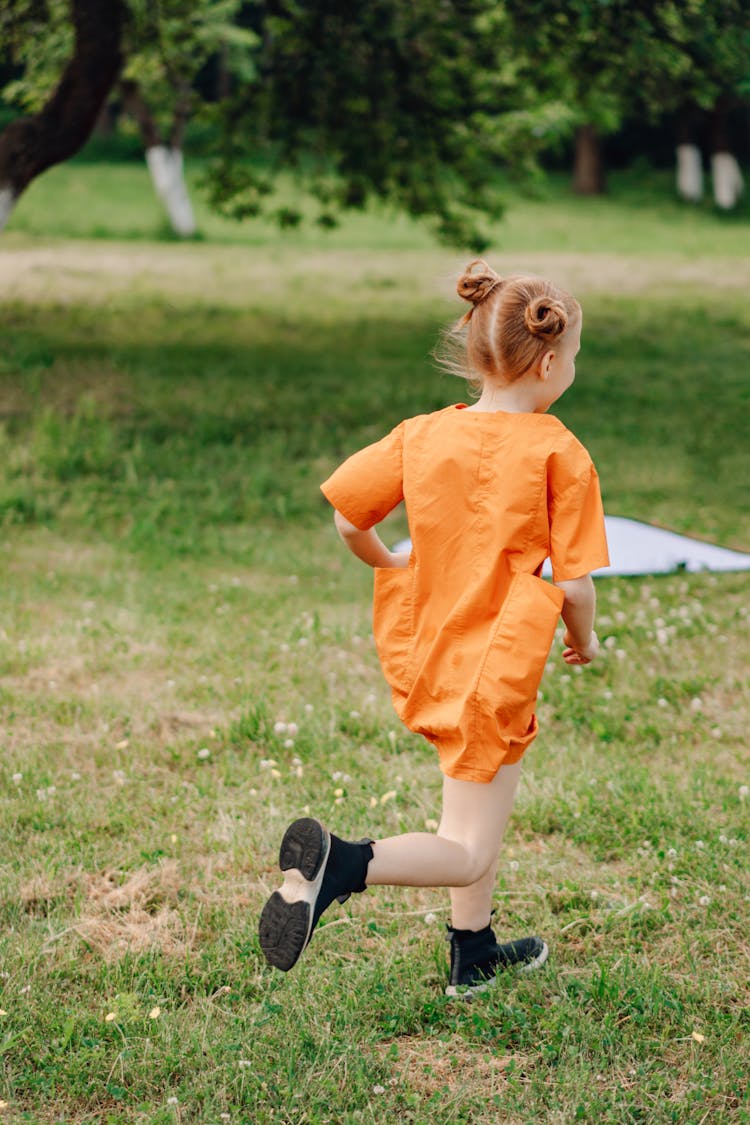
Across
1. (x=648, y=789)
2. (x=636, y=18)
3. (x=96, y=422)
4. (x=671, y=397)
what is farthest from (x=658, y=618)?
(x=636, y=18)

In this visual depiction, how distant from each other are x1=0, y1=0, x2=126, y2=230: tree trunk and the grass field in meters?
1.82

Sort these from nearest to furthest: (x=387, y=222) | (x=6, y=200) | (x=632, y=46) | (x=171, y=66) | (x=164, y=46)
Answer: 1. (x=6, y=200)
2. (x=632, y=46)
3. (x=164, y=46)
4. (x=171, y=66)
5. (x=387, y=222)

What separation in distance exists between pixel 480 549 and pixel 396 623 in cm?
30

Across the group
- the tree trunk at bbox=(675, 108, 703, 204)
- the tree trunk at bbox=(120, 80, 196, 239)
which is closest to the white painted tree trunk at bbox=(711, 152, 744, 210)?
the tree trunk at bbox=(675, 108, 703, 204)

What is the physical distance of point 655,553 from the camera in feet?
23.1

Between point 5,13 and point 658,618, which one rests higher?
point 5,13

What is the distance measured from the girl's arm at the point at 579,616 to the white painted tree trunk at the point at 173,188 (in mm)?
24322

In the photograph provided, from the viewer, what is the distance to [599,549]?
2.91 meters

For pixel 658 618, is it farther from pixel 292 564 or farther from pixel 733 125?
pixel 733 125

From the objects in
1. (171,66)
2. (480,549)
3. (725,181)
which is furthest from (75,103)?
(725,181)

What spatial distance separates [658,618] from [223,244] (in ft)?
68.2

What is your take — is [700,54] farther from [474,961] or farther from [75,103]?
[474,961]

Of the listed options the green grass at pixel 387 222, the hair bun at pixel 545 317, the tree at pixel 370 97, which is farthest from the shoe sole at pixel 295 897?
the green grass at pixel 387 222

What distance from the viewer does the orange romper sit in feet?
9.56
